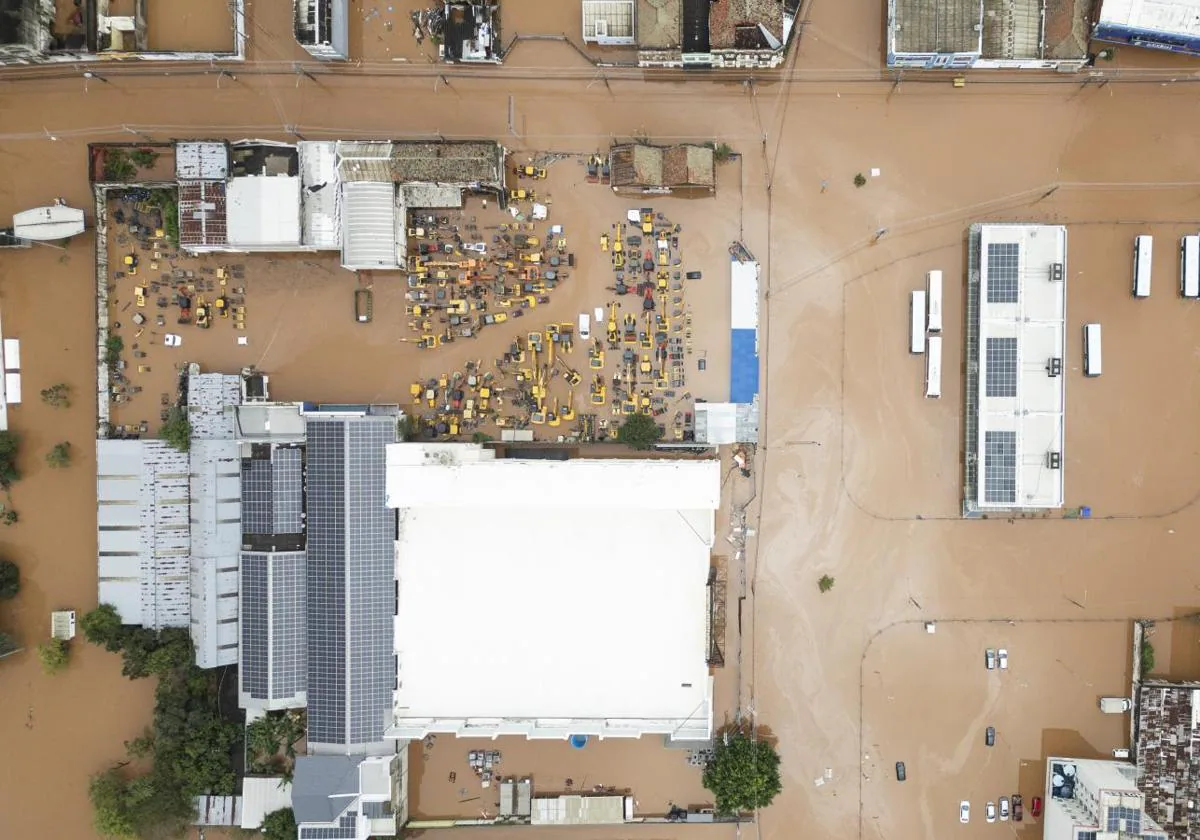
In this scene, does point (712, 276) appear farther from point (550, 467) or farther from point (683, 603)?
point (683, 603)

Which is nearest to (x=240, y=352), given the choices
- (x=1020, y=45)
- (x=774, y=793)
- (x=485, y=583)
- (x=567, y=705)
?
(x=485, y=583)

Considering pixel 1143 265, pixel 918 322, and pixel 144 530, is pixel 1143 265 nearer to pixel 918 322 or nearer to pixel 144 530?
pixel 918 322

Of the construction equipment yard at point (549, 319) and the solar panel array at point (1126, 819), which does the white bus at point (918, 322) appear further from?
the solar panel array at point (1126, 819)

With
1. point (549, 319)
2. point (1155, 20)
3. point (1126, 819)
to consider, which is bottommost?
point (1126, 819)

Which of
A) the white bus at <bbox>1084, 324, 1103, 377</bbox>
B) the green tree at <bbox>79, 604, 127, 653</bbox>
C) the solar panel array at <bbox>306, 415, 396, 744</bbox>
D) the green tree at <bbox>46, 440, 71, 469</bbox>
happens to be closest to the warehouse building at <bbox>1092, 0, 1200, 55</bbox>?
the white bus at <bbox>1084, 324, 1103, 377</bbox>

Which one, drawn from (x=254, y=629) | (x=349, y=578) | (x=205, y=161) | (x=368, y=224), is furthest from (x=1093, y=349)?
(x=205, y=161)

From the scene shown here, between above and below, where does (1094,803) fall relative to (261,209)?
below
